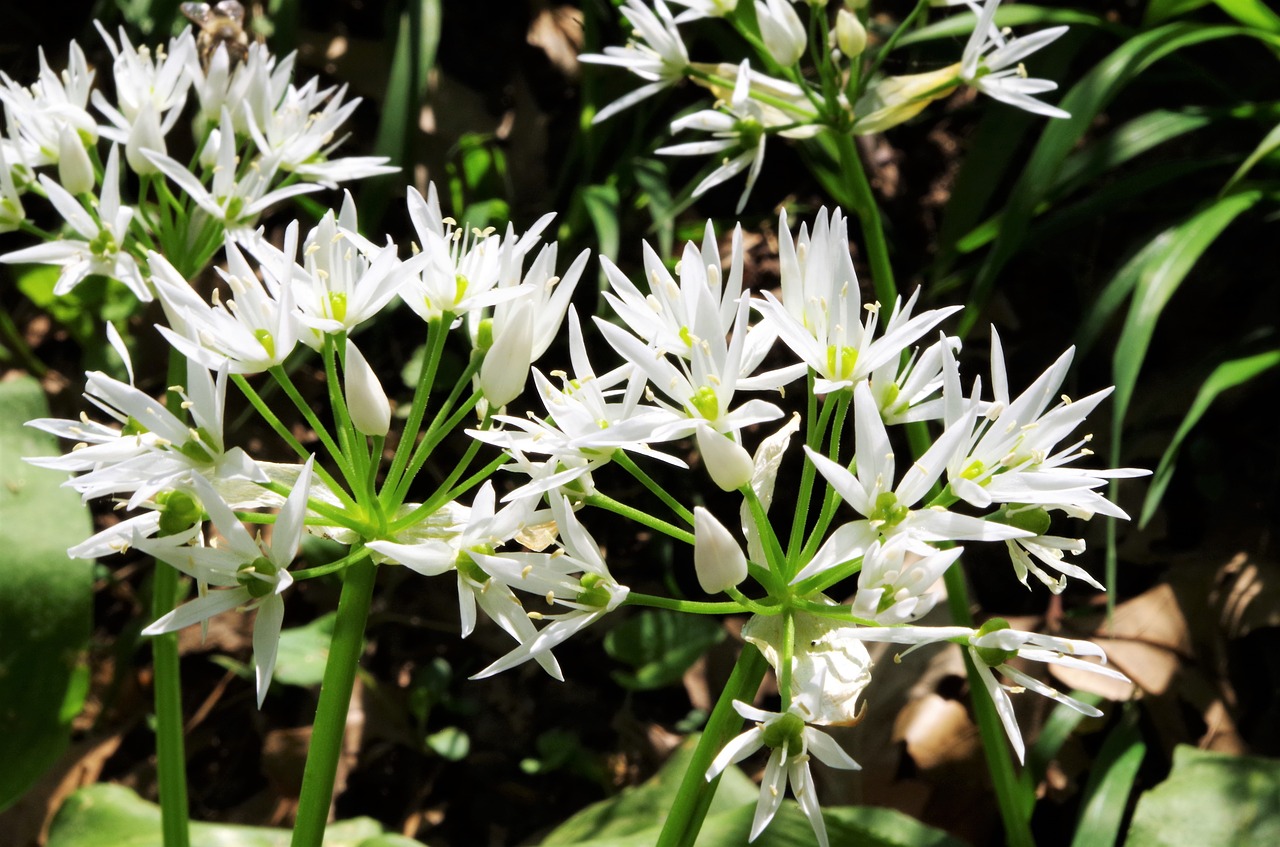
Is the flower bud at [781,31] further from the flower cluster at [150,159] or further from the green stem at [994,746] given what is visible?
the green stem at [994,746]

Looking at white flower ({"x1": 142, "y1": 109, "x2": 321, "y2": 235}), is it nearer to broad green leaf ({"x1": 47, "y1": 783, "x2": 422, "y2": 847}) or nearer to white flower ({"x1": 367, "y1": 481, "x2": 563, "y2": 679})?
white flower ({"x1": 367, "y1": 481, "x2": 563, "y2": 679})

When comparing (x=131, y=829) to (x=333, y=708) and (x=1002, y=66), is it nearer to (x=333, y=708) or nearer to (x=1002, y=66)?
(x=333, y=708)

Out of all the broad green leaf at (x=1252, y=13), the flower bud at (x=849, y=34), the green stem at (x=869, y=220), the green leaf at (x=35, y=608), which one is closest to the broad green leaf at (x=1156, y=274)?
the broad green leaf at (x=1252, y=13)

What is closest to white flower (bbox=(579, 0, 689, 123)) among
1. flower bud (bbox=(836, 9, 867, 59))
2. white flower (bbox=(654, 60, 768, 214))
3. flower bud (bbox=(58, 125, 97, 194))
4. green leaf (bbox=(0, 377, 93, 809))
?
white flower (bbox=(654, 60, 768, 214))

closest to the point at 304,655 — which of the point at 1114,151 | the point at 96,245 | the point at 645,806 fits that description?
the point at 645,806

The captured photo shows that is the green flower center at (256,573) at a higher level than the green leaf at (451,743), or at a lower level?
higher

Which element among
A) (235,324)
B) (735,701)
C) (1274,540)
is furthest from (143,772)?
(1274,540)

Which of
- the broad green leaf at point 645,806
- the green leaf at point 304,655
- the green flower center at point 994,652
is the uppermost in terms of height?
the green flower center at point 994,652
